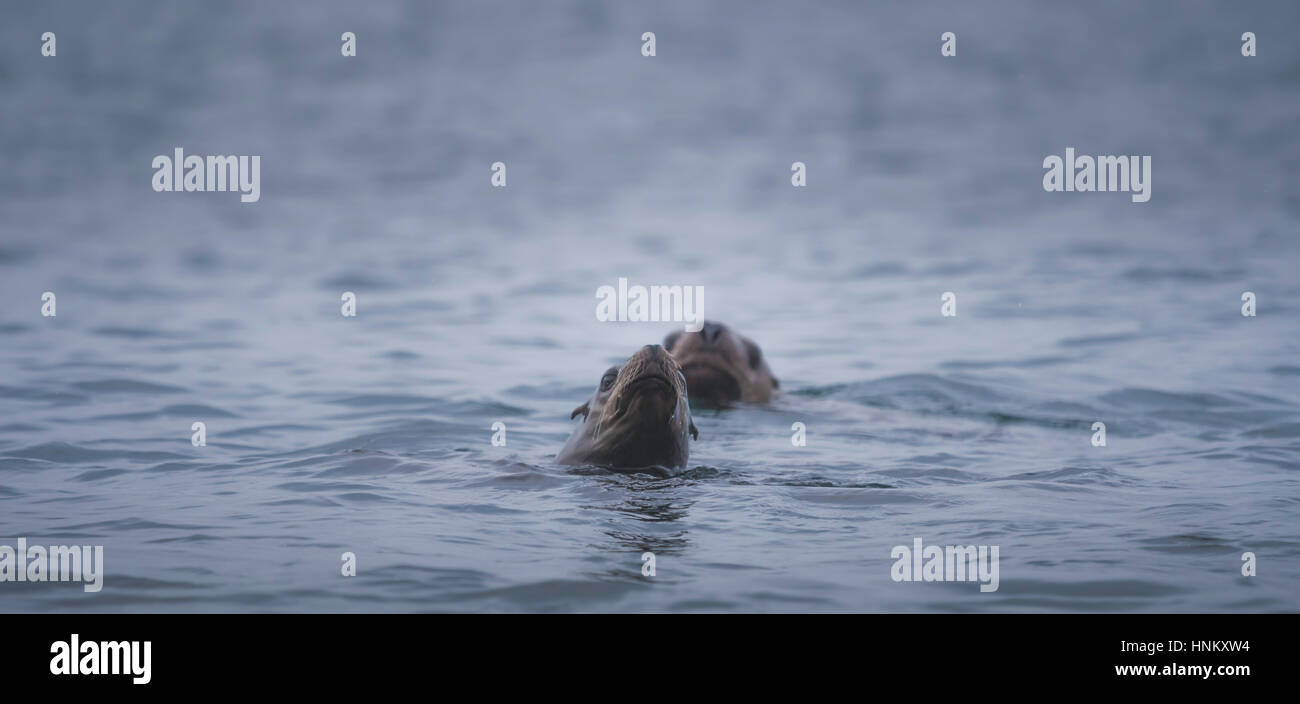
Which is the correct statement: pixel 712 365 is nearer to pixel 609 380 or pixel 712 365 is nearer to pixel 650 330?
pixel 609 380

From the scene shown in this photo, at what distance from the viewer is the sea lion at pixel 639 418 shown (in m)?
7.40

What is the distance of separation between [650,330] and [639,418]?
29.7 ft

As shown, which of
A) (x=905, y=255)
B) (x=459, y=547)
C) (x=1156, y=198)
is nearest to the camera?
(x=459, y=547)

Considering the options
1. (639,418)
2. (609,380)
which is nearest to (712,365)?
(609,380)

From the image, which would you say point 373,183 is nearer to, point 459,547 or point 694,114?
point 694,114

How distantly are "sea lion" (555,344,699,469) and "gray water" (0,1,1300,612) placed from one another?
305 millimetres

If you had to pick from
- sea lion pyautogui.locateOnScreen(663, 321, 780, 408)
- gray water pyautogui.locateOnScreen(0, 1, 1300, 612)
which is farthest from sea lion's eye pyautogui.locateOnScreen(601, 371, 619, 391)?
sea lion pyautogui.locateOnScreen(663, 321, 780, 408)

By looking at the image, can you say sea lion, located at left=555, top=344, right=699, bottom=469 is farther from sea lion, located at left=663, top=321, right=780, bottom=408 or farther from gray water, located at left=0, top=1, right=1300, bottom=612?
sea lion, located at left=663, top=321, right=780, bottom=408

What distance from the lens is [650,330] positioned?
1661 centimetres

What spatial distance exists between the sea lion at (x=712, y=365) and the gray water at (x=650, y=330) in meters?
0.38

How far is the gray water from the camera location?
6070 millimetres
